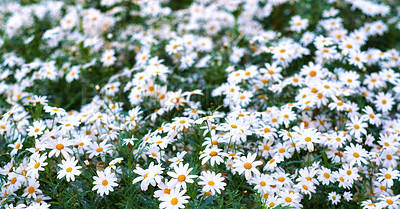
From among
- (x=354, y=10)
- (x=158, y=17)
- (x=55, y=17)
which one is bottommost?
(x=354, y=10)

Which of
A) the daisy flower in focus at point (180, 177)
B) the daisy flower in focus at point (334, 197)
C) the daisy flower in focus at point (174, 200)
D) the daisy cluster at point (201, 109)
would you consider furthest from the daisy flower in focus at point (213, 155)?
the daisy flower in focus at point (334, 197)

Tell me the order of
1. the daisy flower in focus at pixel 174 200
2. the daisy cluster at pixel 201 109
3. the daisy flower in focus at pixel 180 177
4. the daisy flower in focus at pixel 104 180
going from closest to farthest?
the daisy flower in focus at pixel 174 200
the daisy flower in focus at pixel 180 177
the daisy flower in focus at pixel 104 180
the daisy cluster at pixel 201 109

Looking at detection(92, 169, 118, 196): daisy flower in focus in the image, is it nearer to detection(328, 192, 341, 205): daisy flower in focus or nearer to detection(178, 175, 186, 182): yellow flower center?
detection(178, 175, 186, 182): yellow flower center

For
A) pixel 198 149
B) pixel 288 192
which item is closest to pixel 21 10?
pixel 198 149

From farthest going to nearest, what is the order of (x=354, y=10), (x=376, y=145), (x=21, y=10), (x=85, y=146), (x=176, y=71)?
(x=21, y=10) < (x=354, y=10) < (x=176, y=71) < (x=376, y=145) < (x=85, y=146)

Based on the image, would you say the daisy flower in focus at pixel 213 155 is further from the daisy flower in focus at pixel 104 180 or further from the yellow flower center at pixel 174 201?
the daisy flower in focus at pixel 104 180

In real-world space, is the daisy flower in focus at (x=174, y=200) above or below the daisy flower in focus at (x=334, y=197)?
above

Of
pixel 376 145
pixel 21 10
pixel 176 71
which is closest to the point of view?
pixel 376 145

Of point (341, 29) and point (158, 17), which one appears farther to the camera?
point (158, 17)

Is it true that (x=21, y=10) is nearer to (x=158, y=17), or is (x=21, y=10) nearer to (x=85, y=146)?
(x=158, y=17)
